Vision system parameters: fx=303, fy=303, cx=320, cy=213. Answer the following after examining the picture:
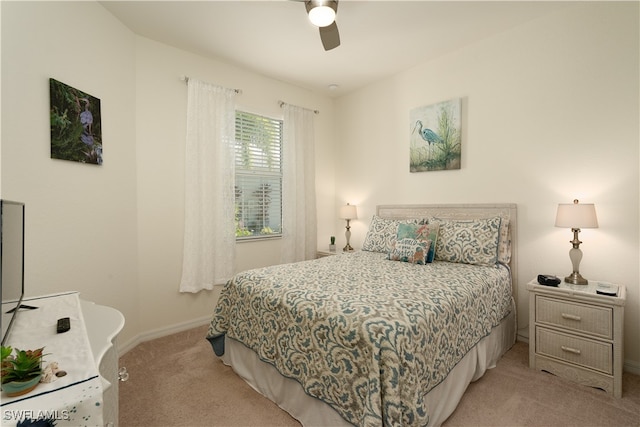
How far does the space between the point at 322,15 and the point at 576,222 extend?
2.19 meters

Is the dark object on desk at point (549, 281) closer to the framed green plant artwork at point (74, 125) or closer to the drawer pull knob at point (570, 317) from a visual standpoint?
the drawer pull knob at point (570, 317)

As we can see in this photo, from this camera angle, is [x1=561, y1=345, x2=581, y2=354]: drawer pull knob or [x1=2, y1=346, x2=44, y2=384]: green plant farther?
[x1=561, y1=345, x2=581, y2=354]: drawer pull knob

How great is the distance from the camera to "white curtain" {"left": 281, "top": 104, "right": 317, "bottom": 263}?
12.1 feet

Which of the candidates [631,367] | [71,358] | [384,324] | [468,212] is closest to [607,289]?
[631,367]

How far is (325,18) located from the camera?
1.93 meters

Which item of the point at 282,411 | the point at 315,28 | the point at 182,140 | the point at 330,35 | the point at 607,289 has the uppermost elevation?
the point at 315,28

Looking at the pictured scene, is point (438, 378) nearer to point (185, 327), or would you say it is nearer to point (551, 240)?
point (551, 240)

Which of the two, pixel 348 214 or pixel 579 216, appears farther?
pixel 348 214

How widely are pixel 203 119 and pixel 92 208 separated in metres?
1.30

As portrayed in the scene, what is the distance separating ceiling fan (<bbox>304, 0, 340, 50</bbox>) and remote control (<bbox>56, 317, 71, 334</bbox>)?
2.04 metres

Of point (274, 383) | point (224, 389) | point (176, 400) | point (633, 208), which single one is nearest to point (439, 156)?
point (633, 208)

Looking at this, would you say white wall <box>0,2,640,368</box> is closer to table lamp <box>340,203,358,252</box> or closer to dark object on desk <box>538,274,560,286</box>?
dark object on desk <box>538,274,560,286</box>

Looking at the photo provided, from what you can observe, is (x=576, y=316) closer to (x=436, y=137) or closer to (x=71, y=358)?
(x=436, y=137)

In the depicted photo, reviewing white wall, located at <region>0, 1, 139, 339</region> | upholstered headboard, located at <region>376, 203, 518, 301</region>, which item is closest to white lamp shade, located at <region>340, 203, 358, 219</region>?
upholstered headboard, located at <region>376, 203, 518, 301</region>
